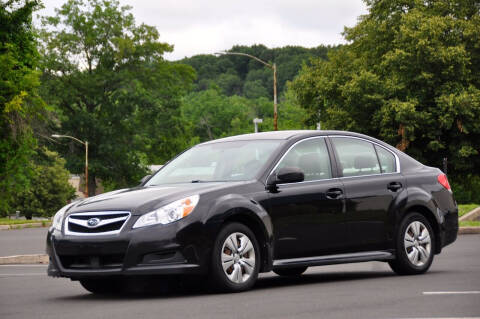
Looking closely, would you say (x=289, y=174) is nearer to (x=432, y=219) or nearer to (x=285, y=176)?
(x=285, y=176)

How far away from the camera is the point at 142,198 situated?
956cm

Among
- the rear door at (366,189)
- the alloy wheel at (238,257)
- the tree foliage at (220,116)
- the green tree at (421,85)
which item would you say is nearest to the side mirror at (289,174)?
the alloy wheel at (238,257)

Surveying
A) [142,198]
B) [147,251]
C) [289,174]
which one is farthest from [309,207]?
[147,251]

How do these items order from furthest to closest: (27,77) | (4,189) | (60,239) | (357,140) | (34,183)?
1. (34,183)
2. (4,189)
3. (27,77)
4. (357,140)
5. (60,239)

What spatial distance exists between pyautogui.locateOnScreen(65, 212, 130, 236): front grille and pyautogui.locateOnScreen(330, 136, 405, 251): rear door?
2.79m

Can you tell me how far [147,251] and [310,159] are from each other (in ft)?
8.27

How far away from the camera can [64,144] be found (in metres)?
72.2

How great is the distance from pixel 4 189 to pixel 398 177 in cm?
3539

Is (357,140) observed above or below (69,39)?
below

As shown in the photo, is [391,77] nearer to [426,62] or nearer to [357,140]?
[426,62]

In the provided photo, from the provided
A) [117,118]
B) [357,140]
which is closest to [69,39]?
[117,118]

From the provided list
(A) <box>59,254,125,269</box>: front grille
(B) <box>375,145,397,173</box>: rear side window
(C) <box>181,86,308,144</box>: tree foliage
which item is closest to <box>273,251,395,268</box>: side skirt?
(B) <box>375,145,397,173</box>: rear side window

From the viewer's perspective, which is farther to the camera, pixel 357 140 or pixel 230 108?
pixel 230 108

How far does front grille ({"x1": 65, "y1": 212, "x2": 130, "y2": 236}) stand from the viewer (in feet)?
30.5
